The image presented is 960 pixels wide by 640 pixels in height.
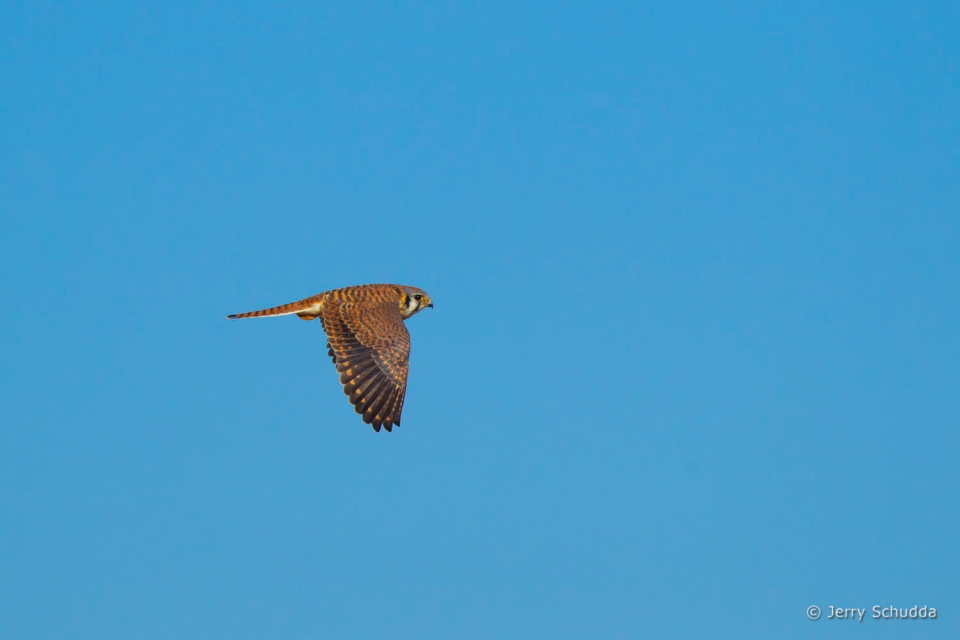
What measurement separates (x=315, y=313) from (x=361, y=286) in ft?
3.22

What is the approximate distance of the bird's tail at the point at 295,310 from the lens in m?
20.2

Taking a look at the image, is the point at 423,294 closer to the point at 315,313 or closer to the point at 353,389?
the point at 315,313

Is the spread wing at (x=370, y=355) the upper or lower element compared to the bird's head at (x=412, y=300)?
lower

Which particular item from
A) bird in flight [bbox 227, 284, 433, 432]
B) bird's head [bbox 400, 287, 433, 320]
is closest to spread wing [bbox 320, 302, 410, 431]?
bird in flight [bbox 227, 284, 433, 432]

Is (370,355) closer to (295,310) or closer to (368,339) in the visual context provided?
(368,339)

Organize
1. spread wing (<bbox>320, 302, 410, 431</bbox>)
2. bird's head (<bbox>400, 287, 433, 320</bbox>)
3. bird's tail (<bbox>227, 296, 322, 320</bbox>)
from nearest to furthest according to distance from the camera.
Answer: spread wing (<bbox>320, 302, 410, 431</bbox>) → bird's tail (<bbox>227, 296, 322, 320</bbox>) → bird's head (<bbox>400, 287, 433, 320</bbox>)

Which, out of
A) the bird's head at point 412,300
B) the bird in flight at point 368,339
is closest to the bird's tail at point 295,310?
the bird in flight at point 368,339

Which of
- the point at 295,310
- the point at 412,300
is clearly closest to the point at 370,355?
the point at 295,310

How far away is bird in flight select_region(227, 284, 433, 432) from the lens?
17.8 meters

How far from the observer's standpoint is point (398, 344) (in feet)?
61.3

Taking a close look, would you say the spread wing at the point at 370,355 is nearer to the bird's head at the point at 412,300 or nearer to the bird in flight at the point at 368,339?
the bird in flight at the point at 368,339

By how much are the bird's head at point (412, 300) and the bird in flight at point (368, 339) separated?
18 mm

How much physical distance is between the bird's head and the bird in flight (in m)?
0.02

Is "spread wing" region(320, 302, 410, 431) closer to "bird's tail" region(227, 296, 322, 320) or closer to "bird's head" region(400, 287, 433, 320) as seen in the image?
"bird's tail" region(227, 296, 322, 320)
